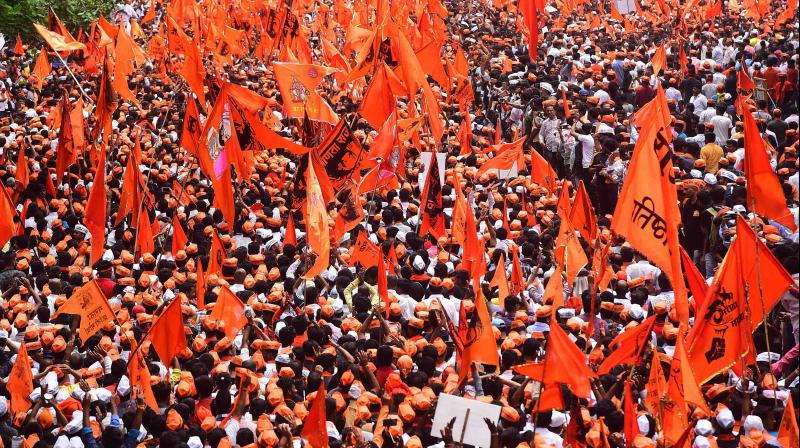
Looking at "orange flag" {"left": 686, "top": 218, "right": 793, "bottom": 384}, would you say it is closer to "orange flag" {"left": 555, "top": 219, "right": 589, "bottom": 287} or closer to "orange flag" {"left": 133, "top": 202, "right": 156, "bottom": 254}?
"orange flag" {"left": 555, "top": 219, "right": 589, "bottom": 287}

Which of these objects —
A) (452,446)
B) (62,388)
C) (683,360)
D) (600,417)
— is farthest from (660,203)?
(62,388)

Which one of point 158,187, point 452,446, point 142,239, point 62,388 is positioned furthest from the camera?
point 158,187

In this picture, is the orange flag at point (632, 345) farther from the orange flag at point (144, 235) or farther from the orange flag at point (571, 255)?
the orange flag at point (144, 235)

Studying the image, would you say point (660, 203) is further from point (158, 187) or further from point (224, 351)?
point (158, 187)

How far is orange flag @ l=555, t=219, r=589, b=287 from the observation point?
9.86 meters

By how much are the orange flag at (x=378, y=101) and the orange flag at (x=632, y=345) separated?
6189 mm

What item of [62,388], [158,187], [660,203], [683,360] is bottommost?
[158,187]

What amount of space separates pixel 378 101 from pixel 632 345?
6.45m

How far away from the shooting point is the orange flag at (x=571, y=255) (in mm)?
9859

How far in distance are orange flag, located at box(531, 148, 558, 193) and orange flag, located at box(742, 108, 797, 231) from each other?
4582 mm

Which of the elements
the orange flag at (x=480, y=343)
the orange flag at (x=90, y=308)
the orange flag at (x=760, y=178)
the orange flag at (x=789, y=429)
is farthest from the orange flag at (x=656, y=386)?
the orange flag at (x=90, y=308)

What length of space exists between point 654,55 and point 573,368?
40.5 ft

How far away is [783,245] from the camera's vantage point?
921 cm

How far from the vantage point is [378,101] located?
523 inches
